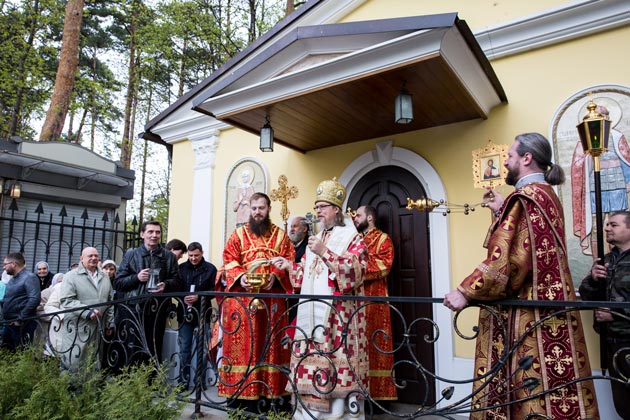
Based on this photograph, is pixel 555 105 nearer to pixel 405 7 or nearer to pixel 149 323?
pixel 405 7

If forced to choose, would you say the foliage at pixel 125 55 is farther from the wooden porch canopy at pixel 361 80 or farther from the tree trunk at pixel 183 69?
the wooden porch canopy at pixel 361 80

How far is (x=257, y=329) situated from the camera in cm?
438

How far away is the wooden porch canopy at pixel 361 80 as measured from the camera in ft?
12.2

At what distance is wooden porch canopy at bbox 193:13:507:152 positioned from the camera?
12.2ft

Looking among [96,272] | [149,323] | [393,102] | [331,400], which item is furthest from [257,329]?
[393,102]

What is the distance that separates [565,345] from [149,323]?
4.60m

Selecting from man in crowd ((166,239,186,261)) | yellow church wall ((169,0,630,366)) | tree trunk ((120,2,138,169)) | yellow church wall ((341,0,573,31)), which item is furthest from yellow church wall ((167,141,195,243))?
tree trunk ((120,2,138,169))

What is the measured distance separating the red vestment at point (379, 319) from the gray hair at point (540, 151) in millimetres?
2260

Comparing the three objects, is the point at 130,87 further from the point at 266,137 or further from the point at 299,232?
the point at 299,232

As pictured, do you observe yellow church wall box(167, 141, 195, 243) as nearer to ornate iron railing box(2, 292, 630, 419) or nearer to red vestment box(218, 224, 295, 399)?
ornate iron railing box(2, 292, 630, 419)

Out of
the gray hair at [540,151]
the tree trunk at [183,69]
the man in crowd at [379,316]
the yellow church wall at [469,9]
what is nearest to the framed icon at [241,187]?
the man in crowd at [379,316]

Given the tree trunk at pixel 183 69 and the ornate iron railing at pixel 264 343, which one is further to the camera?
the tree trunk at pixel 183 69

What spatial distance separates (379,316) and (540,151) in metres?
2.61

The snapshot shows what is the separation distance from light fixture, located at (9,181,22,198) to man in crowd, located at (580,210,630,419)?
36.2 feet
